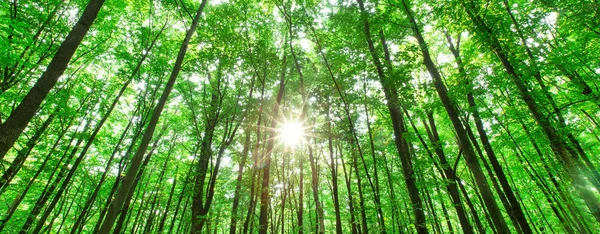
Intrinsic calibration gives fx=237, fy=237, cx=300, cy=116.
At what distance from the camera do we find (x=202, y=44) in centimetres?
780

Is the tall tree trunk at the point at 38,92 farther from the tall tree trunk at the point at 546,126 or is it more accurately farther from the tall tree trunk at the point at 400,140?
the tall tree trunk at the point at 546,126

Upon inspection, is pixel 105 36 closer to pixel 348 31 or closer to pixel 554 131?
pixel 348 31

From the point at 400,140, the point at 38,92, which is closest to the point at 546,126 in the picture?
the point at 400,140

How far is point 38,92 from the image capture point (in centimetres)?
306

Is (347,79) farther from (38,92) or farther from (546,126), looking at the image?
(38,92)

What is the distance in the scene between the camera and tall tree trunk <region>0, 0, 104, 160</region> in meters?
2.82

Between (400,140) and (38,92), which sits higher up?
(400,140)

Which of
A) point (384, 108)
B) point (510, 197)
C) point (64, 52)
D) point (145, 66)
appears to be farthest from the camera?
point (145, 66)

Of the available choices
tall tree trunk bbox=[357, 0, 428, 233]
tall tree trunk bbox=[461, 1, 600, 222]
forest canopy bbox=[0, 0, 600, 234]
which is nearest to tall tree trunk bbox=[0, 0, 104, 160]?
forest canopy bbox=[0, 0, 600, 234]

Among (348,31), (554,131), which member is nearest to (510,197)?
(554,131)

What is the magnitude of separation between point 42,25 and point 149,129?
6278 millimetres

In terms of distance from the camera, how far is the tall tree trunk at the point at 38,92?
2818 millimetres

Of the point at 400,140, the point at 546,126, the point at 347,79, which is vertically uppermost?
the point at 347,79

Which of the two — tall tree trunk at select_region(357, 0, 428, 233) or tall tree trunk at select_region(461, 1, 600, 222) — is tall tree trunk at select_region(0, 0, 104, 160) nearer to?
tall tree trunk at select_region(357, 0, 428, 233)
